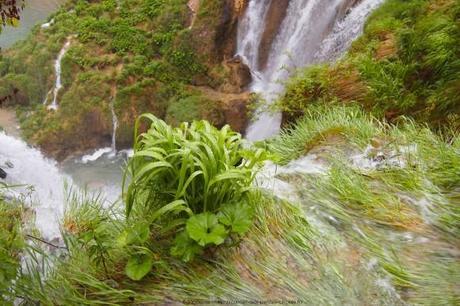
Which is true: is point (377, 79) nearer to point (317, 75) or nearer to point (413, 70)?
point (413, 70)

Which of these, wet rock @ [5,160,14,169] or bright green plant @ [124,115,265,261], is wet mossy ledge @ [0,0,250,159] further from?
bright green plant @ [124,115,265,261]

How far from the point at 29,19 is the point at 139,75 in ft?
34.6

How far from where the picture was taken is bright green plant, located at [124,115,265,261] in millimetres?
2307

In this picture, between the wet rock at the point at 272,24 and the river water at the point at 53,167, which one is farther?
the wet rock at the point at 272,24

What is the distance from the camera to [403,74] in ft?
17.2

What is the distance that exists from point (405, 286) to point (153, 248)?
142 cm

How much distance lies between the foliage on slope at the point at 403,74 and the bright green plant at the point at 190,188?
9.75ft

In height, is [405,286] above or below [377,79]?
below

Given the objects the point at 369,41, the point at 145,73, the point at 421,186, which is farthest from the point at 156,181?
the point at 145,73

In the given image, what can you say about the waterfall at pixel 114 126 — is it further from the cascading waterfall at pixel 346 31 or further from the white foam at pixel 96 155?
the cascading waterfall at pixel 346 31

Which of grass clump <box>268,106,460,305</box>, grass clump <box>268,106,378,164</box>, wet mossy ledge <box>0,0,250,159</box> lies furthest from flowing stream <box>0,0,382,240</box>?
grass clump <box>268,106,460,305</box>

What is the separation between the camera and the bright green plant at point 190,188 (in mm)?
2307

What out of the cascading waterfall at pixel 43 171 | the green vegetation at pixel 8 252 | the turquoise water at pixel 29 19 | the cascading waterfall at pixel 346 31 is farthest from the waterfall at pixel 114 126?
the green vegetation at pixel 8 252

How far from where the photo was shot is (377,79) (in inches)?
209
